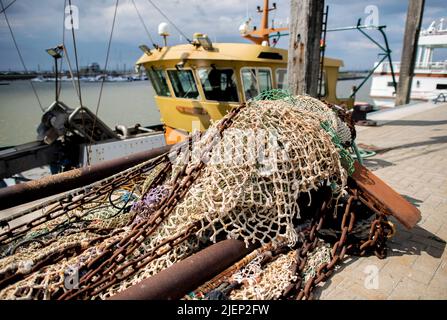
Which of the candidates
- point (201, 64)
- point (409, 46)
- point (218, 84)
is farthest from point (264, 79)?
point (409, 46)

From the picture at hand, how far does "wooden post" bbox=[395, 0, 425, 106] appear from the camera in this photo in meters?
14.1

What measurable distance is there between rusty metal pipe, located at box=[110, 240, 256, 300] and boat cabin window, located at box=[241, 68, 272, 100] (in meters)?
4.91

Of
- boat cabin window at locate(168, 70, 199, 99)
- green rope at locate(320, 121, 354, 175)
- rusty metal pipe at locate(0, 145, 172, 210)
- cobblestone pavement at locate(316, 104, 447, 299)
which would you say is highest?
boat cabin window at locate(168, 70, 199, 99)

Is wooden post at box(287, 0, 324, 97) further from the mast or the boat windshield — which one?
the mast

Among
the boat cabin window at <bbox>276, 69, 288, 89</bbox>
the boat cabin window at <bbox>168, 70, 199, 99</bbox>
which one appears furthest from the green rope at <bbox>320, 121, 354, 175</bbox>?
the boat cabin window at <bbox>168, 70, 199, 99</bbox>

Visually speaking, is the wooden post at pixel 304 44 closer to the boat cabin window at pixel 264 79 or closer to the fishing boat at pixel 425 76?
the boat cabin window at pixel 264 79

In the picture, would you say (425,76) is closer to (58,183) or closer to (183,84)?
(183,84)

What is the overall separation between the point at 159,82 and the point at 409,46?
1358cm

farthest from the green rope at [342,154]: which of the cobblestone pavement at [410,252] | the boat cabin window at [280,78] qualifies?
the boat cabin window at [280,78]

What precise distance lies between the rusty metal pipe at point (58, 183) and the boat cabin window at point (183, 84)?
387cm

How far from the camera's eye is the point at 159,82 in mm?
7891
